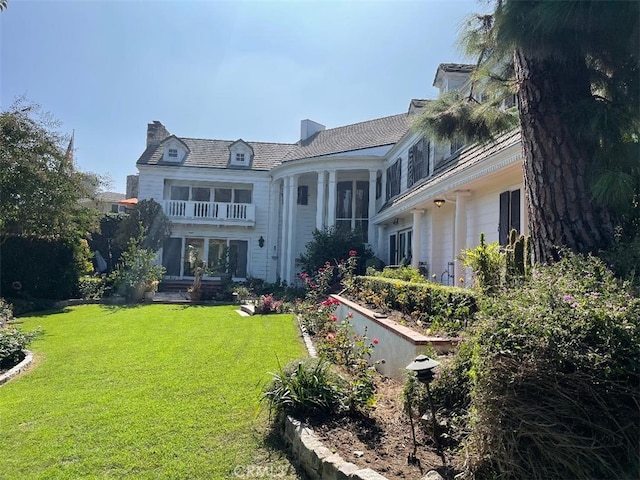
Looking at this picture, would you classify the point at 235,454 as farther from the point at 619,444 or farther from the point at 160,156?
the point at 160,156

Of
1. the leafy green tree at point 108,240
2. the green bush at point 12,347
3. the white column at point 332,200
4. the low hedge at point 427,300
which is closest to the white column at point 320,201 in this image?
the white column at point 332,200

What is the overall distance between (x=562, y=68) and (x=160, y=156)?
20569mm

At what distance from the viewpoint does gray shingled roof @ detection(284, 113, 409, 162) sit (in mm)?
18016

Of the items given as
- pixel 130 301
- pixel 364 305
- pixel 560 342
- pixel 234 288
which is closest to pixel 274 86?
pixel 364 305

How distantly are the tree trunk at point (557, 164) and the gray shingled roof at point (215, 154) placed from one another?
18.7 meters

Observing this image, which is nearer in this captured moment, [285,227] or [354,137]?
[285,227]

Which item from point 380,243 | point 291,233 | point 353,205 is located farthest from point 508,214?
point 291,233

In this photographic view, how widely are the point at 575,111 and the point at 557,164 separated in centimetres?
50

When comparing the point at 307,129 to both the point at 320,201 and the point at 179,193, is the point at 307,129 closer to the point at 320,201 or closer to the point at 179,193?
the point at 320,201

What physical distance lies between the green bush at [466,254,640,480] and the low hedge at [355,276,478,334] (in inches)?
72.5

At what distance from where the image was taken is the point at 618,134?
3330 mm

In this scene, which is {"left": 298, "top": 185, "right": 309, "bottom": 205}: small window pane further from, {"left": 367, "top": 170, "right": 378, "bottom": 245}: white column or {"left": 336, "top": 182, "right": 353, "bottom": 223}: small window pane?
{"left": 367, "top": 170, "right": 378, "bottom": 245}: white column

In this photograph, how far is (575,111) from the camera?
3541 mm

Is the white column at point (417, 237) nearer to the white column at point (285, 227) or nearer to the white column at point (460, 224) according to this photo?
the white column at point (460, 224)
